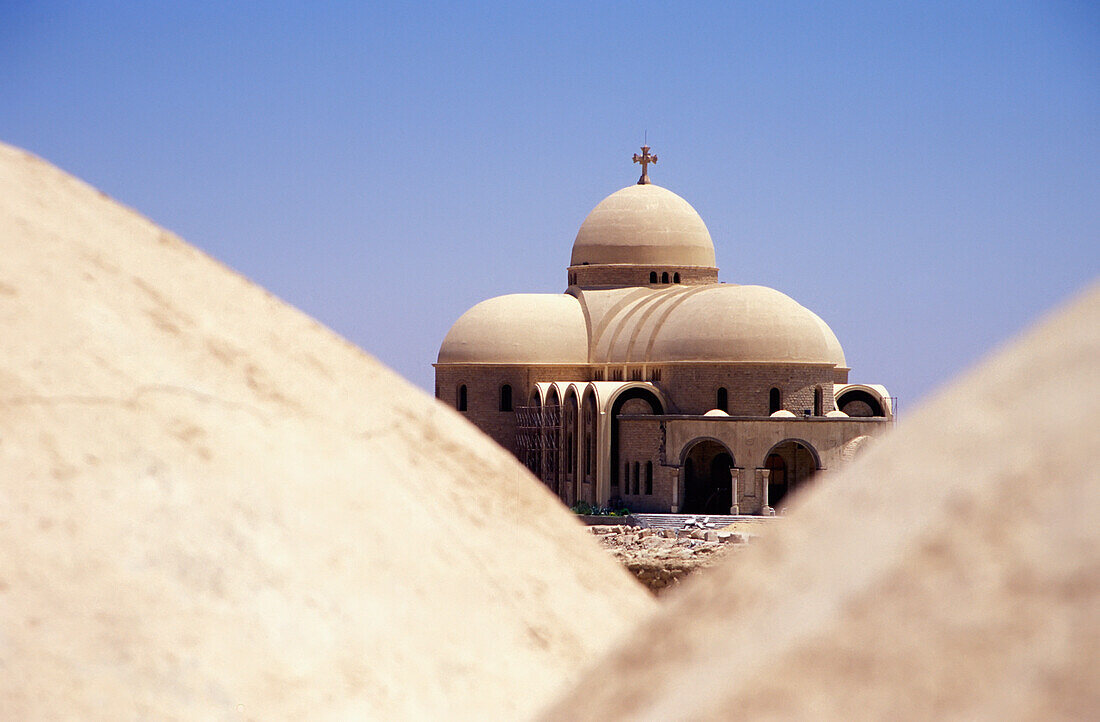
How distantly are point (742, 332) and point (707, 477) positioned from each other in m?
3.39

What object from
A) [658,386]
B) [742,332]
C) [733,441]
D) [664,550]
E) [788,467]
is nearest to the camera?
[664,550]

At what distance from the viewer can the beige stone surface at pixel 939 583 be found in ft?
2.74

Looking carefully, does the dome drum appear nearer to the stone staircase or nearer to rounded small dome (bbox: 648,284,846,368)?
rounded small dome (bbox: 648,284,846,368)

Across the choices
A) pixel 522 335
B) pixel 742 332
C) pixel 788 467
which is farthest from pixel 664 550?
pixel 522 335

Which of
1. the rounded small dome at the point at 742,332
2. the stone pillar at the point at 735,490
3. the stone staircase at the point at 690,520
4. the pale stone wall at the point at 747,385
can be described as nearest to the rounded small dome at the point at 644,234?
the rounded small dome at the point at 742,332

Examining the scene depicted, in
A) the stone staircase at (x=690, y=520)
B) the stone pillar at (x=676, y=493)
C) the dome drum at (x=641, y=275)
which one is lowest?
the stone staircase at (x=690, y=520)

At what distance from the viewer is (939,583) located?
2.90 feet

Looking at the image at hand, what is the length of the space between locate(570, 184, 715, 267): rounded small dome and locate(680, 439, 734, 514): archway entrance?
6.17m

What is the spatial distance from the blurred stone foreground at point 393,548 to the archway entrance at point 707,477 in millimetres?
25017

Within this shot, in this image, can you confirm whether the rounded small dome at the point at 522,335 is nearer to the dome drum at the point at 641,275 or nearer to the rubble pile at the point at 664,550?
the dome drum at the point at 641,275

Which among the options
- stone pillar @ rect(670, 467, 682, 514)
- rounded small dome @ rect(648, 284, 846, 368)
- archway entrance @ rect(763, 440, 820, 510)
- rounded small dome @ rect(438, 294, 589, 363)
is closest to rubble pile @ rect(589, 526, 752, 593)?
stone pillar @ rect(670, 467, 682, 514)

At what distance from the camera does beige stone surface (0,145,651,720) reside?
1584 millimetres

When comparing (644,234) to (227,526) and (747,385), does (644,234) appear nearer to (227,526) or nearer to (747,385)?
(747,385)

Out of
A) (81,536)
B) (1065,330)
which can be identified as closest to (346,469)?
(81,536)
